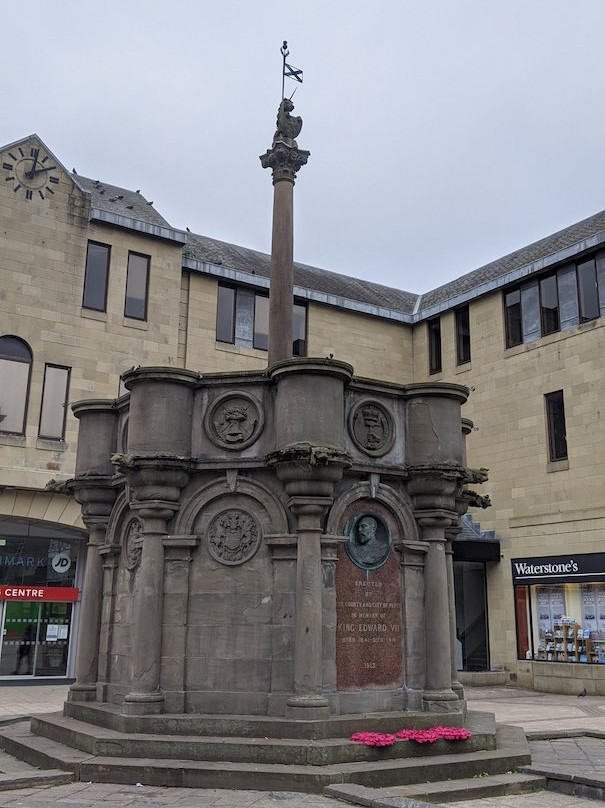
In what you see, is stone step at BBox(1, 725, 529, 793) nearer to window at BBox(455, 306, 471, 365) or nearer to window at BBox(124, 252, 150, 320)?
window at BBox(124, 252, 150, 320)

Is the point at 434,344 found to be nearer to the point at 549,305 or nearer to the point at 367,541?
the point at 549,305

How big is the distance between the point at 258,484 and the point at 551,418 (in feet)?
59.0

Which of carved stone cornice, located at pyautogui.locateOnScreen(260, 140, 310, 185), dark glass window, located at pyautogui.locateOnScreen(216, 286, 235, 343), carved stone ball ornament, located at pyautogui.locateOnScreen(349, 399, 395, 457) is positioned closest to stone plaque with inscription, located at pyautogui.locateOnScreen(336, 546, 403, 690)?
carved stone ball ornament, located at pyautogui.locateOnScreen(349, 399, 395, 457)

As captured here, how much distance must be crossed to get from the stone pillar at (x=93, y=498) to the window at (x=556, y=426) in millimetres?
17268

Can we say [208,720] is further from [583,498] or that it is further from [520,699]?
[583,498]

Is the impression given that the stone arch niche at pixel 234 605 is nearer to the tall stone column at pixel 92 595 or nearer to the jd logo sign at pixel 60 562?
the tall stone column at pixel 92 595

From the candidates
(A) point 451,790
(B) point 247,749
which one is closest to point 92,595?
(B) point 247,749

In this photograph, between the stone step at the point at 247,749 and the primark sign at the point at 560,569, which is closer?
the stone step at the point at 247,749

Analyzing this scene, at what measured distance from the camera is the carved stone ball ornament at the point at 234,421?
35.5 feet

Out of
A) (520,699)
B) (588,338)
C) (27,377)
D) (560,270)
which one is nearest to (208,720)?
(520,699)

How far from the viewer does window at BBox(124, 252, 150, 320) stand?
2619 centimetres

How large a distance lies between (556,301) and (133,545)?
1939cm

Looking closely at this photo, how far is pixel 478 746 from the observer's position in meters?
10.1

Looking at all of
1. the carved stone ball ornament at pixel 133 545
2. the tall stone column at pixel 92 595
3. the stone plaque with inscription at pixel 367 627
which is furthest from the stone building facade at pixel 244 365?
the stone plaque with inscription at pixel 367 627
